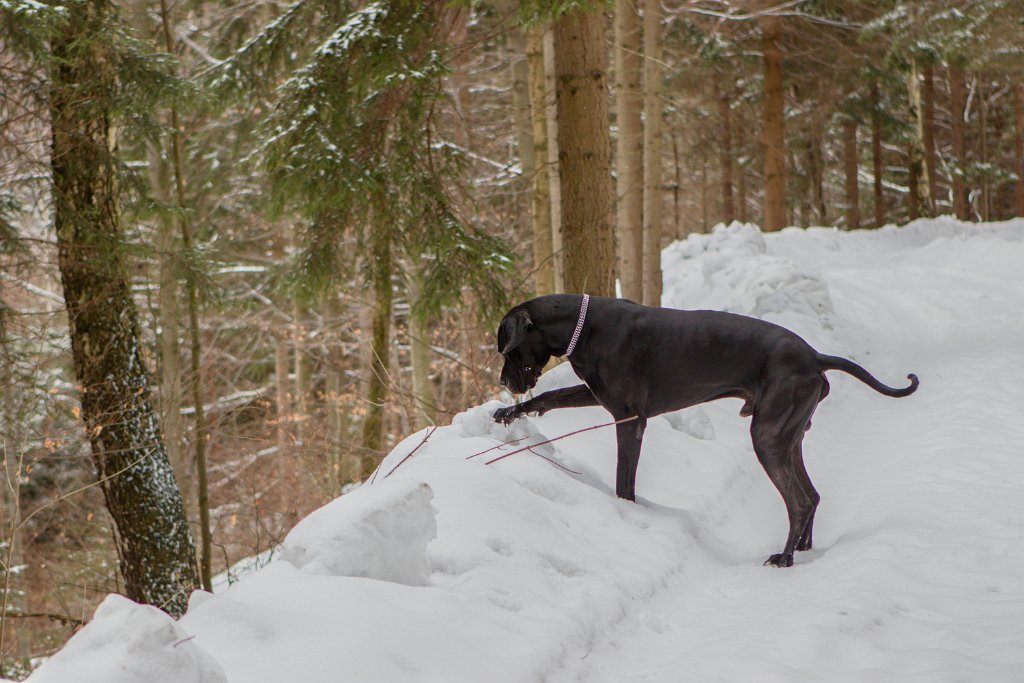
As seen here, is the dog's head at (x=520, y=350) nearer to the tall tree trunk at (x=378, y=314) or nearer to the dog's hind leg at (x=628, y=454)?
the dog's hind leg at (x=628, y=454)

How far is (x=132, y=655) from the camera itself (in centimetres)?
218

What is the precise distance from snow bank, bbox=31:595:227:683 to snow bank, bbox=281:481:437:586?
979 millimetres

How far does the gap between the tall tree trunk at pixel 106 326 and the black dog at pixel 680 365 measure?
16.0ft

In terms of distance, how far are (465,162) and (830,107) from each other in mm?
15933

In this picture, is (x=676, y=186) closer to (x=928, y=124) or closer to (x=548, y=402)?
(x=928, y=124)

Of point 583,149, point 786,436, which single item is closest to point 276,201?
point 583,149

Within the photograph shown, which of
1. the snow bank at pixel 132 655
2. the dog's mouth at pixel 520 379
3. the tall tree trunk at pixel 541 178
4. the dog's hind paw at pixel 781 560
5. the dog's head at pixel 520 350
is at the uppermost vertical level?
the tall tree trunk at pixel 541 178

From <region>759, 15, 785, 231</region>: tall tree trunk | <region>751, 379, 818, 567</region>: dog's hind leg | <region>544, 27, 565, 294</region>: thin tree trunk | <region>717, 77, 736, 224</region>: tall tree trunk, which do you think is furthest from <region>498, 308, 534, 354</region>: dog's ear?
<region>717, 77, 736, 224</region>: tall tree trunk

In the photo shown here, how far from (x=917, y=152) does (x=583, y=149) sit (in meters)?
19.9

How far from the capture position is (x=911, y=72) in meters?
21.7

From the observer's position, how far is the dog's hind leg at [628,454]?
5051 mm

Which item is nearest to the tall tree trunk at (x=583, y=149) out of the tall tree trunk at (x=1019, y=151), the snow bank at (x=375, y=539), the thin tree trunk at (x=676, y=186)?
the snow bank at (x=375, y=539)

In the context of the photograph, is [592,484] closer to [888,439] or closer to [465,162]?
[888,439]

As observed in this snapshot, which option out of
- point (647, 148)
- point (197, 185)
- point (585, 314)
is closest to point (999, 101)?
point (647, 148)
